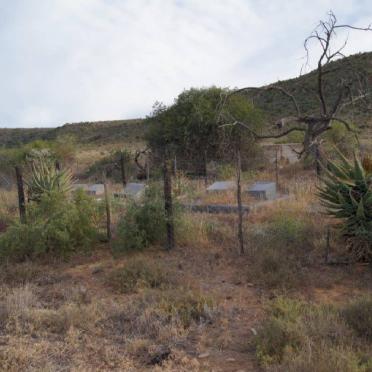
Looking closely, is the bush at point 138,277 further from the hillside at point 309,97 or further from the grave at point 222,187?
the hillside at point 309,97

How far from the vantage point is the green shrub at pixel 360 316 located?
17.6 feet

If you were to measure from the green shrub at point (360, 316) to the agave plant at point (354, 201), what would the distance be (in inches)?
88.2

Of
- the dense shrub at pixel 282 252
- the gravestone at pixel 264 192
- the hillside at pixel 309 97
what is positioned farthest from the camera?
the hillside at pixel 309 97

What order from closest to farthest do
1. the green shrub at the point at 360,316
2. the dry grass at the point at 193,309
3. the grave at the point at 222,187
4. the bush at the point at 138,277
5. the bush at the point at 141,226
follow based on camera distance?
the dry grass at the point at 193,309
the green shrub at the point at 360,316
the bush at the point at 138,277
the bush at the point at 141,226
the grave at the point at 222,187

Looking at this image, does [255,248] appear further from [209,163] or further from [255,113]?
[255,113]

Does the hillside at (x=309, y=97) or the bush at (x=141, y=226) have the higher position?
the hillside at (x=309, y=97)

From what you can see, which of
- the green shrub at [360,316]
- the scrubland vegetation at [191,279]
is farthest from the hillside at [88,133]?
the green shrub at [360,316]

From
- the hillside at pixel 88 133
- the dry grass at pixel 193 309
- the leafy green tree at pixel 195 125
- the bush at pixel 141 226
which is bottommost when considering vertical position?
the dry grass at pixel 193 309

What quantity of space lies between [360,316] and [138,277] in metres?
3.42

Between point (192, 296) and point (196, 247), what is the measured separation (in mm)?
2983

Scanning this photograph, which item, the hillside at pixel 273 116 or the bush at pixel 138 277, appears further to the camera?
the hillside at pixel 273 116

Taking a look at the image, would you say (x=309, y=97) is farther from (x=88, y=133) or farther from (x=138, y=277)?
(x=138, y=277)

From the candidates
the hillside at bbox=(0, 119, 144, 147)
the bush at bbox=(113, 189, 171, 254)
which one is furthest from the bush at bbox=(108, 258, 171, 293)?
the hillside at bbox=(0, 119, 144, 147)

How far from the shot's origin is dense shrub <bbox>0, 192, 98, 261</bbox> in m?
9.48
